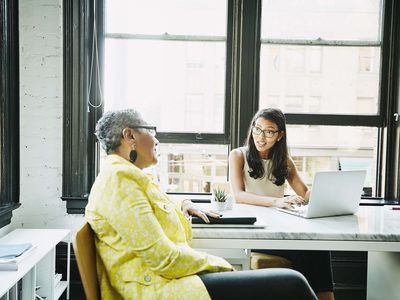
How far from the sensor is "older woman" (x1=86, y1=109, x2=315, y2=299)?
1.43m

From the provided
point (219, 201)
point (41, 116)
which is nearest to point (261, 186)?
point (219, 201)

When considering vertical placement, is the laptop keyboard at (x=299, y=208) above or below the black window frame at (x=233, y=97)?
below

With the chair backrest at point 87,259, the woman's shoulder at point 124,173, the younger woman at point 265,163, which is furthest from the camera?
the younger woman at point 265,163

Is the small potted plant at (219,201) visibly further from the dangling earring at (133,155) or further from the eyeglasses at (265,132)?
the eyeglasses at (265,132)

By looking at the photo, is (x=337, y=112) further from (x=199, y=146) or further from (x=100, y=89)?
(x=100, y=89)

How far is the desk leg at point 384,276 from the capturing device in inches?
83.8

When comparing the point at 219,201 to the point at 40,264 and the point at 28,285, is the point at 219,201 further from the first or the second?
the point at 40,264

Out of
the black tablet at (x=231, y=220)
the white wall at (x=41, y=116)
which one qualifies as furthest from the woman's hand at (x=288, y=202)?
the white wall at (x=41, y=116)

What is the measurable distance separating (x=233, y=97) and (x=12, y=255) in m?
1.82

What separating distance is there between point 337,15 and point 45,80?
2061 millimetres

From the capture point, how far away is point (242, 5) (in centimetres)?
306

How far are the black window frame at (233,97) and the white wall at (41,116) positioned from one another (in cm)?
7

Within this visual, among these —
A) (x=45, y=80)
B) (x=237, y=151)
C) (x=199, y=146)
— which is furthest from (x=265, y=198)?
(x=45, y=80)

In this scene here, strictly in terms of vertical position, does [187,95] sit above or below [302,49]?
below
